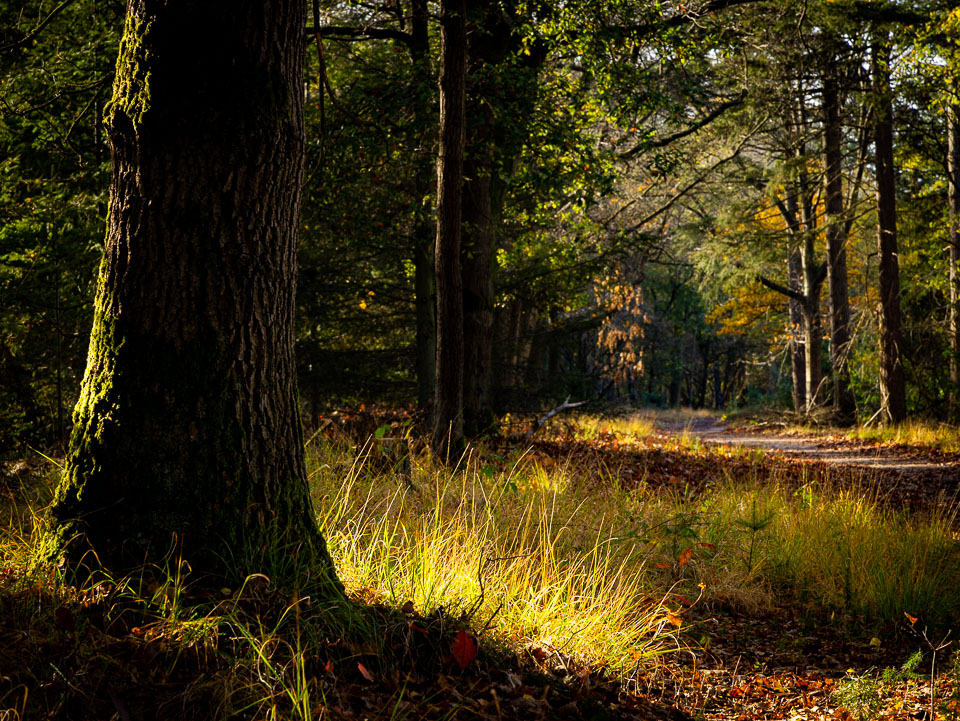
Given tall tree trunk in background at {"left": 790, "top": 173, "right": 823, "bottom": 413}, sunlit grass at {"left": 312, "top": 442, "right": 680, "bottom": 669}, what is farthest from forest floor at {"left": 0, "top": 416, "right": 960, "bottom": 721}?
tall tree trunk in background at {"left": 790, "top": 173, "right": 823, "bottom": 413}

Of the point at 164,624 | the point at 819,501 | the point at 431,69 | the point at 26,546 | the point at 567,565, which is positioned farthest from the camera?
the point at 431,69

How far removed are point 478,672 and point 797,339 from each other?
63.3ft

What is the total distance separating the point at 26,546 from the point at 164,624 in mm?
948

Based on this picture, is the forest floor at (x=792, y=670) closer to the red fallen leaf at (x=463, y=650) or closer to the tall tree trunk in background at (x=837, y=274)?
the red fallen leaf at (x=463, y=650)

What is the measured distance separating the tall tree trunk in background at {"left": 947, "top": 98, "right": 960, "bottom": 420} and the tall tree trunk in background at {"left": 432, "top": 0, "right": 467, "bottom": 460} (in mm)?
9862

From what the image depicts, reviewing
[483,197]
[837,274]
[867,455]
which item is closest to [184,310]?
[483,197]

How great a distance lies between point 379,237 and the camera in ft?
35.8

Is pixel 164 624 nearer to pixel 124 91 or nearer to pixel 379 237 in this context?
pixel 124 91

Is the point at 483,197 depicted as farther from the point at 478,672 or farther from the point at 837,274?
the point at 837,274

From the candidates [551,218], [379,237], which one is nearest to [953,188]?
[551,218]

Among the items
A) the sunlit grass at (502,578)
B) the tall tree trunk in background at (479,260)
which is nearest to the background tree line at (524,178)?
the tall tree trunk in background at (479,260)

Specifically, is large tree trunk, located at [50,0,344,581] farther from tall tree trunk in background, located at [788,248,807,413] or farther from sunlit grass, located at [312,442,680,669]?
tall tree trunk in background, located at [788,248,807,413]

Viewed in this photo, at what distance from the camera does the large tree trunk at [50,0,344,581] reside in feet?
9.41

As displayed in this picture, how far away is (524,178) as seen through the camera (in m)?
9.70
